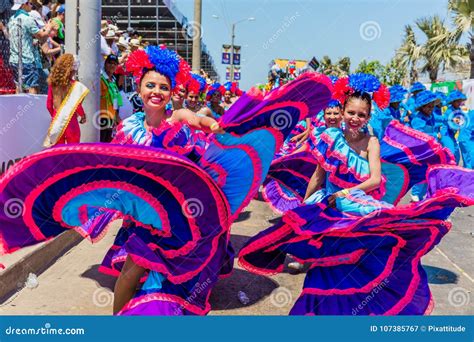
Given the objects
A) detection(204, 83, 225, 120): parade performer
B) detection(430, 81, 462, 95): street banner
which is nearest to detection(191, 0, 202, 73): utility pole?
detection(204, 83, 225, 120): parade performer

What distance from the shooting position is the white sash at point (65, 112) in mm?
6664

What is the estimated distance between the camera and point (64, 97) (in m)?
6.81

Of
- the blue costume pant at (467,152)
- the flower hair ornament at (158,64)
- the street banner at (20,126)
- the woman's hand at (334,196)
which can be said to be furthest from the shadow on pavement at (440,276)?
the blue costume pant at (467,152)

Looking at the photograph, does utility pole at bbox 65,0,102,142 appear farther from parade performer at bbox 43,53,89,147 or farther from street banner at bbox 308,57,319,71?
street banner at bbox 308,57,319,71

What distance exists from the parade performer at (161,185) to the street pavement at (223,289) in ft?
1.53

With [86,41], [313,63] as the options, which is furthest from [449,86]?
[86,41]

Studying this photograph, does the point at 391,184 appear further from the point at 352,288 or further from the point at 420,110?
the point at 420,110

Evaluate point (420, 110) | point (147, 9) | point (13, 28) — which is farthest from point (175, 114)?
point (147, 9)

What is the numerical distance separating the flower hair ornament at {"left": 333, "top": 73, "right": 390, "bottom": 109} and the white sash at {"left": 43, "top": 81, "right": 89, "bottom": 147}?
352cm

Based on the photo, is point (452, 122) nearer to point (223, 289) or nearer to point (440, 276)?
point (440, 276)

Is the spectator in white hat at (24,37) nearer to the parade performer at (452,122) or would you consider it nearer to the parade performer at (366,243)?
the parade performer at (366,243)

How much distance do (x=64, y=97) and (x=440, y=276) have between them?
14.7 ft

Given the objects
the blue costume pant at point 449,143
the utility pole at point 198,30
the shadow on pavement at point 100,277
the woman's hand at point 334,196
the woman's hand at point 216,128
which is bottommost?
the shadow on pavement at point 100,277

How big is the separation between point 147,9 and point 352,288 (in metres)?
27.0
